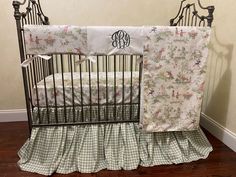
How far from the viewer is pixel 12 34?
91.5 inches

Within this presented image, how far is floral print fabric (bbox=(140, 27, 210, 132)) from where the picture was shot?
1546 millimetres

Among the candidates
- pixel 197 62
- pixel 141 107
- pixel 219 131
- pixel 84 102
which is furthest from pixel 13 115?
pixel 219 131

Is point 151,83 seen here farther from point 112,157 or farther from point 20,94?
point 20,94

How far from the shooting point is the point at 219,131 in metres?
2.10

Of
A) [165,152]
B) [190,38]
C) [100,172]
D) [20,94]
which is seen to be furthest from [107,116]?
[20,94]

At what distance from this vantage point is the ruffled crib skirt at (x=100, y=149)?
1670mm

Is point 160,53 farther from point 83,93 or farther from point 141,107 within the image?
point 83,93

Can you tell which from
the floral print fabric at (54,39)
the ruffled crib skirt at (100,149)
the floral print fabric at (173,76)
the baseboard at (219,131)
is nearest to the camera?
the floral print fabric at (54,39)

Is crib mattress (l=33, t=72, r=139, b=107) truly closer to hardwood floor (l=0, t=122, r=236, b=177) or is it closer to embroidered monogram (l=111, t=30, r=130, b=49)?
embroidered monogram (l=111, t=30, r=130, b=49)

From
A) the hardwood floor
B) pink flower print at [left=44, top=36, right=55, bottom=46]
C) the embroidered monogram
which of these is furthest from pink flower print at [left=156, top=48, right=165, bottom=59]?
the hardwood floor

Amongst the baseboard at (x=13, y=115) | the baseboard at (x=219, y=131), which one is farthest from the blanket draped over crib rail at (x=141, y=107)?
the baseboard at (x=13, y=115)

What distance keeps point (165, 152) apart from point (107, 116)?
22.4 inches

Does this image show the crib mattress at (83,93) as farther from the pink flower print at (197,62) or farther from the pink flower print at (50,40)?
the pink flower print at (197,62)

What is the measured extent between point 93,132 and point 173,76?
2.53 ft
